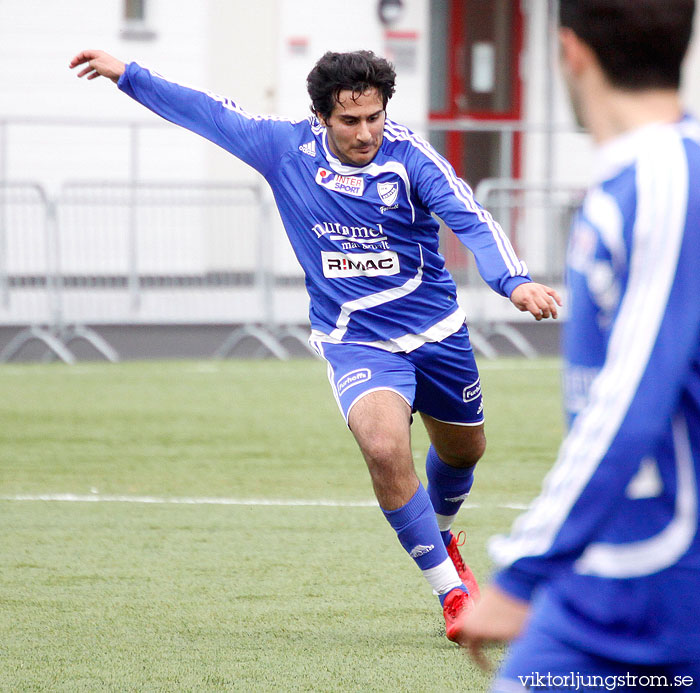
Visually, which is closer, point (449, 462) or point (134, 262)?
point (449, 462)

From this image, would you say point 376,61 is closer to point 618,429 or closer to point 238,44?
point 618,429

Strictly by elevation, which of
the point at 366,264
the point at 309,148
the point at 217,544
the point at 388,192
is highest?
the point at 309,148

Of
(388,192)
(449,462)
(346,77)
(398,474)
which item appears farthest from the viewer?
(449,462)

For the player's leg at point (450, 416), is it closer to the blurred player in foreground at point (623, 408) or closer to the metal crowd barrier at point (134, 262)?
the blurred player in foreground at point (623, 408)

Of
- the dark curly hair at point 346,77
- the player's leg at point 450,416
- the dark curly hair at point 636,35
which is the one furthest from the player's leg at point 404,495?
the dark curly hair at point 636,35

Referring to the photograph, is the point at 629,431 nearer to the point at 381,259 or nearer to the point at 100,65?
the point at 381,259

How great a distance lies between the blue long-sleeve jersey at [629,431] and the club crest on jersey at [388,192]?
2.71m

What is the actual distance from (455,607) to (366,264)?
1204 mm

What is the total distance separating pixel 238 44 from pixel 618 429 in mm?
14974

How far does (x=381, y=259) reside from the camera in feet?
14.9

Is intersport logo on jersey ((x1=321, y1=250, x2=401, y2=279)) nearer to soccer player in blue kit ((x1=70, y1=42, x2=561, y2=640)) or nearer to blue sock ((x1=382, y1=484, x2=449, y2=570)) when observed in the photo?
soccer player in blue kit ((x1=70, y1=42, x2=561, y2=640))

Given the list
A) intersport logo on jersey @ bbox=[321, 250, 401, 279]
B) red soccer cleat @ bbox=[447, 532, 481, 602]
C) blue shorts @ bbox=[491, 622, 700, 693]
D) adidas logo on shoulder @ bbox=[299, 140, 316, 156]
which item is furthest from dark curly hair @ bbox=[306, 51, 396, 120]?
blue shorts @ bbox=[491, 622, 700, 693]

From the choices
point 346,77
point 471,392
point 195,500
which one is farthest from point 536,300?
point 195,500

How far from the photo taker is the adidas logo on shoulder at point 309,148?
4637 mm
